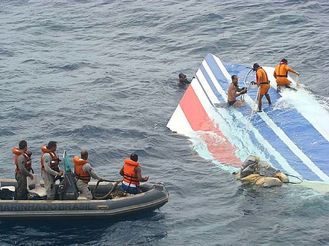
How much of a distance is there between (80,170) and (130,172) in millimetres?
1403

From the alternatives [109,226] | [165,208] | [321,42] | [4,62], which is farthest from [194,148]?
[4,62]

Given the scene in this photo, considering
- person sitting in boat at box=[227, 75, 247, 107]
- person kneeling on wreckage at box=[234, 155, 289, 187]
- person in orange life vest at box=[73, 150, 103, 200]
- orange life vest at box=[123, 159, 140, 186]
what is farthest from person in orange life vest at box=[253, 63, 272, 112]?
person in orange life vest at box=[73, 150, 103, 200]

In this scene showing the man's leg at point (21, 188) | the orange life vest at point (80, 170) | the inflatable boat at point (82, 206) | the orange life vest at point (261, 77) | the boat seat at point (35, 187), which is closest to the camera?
the inflatable boat at point (82, 206)

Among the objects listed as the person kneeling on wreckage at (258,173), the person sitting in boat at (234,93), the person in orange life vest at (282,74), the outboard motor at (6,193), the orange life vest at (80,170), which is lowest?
the person kneeling on wreckage at (258,173)

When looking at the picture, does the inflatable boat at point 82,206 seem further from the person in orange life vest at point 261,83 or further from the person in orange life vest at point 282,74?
the person in orange life vest at point 282,74

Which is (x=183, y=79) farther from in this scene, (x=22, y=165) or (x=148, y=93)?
(x=22, y=165)

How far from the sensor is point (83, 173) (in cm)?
1928

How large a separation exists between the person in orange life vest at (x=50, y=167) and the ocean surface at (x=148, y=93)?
962 mm

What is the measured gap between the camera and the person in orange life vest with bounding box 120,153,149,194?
19.4m

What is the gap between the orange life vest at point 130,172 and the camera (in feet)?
63.5

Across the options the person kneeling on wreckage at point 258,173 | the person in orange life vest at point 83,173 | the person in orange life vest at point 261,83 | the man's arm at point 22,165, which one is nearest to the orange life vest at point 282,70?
the person in orange life vest at point 261,83

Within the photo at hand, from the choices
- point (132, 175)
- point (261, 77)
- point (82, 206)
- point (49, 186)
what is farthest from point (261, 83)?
point (49, 186)

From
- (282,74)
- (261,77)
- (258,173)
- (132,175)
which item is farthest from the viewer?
(282,74)

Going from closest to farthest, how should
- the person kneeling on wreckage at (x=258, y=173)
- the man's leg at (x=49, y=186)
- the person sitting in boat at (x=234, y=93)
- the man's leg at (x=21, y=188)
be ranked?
the man's leg at (x=21, y=188) < the man's leg at (x=49, y=186) < the person kneeling on wreckage at (x=258, y=173) < the person sitting in boat at (x=234, y=93)
